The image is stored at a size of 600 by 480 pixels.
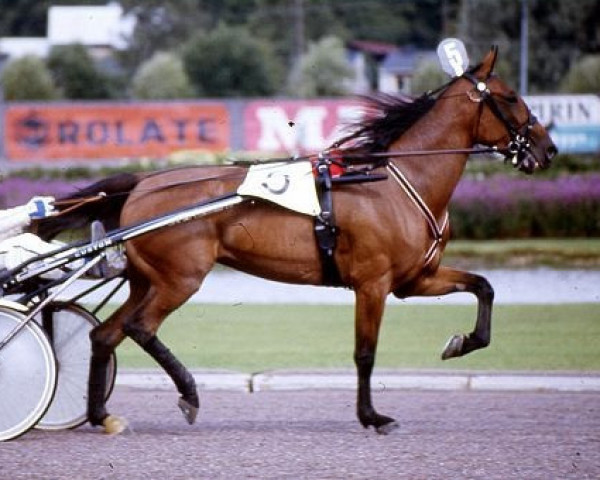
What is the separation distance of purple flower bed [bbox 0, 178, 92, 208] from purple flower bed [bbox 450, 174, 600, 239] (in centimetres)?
608

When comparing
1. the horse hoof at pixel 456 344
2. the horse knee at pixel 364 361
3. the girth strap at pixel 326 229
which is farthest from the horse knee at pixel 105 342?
the horse hoof at pixel 456 344

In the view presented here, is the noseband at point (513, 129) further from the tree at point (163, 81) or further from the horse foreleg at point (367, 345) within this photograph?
the tree at point (163, 81)

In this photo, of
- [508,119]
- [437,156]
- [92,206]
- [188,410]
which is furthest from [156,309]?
[508,119]

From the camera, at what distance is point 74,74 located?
57.2m

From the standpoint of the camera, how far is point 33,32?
74.2 metres

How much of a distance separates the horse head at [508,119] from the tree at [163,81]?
141 ft

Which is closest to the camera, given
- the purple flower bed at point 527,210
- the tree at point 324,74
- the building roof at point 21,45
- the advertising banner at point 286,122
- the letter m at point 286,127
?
the purple flower bed at point 527,210

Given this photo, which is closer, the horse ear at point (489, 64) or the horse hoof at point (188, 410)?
the horse hoof at point (188, 410)

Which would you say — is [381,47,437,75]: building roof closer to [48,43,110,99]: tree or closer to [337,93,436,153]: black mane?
[48,43,110,99]: tree

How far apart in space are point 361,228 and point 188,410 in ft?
4.81

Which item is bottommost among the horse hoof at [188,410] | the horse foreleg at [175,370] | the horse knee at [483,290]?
the horse hoof at [188,410]

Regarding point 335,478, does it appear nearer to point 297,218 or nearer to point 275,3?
point 297,218

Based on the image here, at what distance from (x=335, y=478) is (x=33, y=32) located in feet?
227

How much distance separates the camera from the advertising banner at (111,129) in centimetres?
4212
